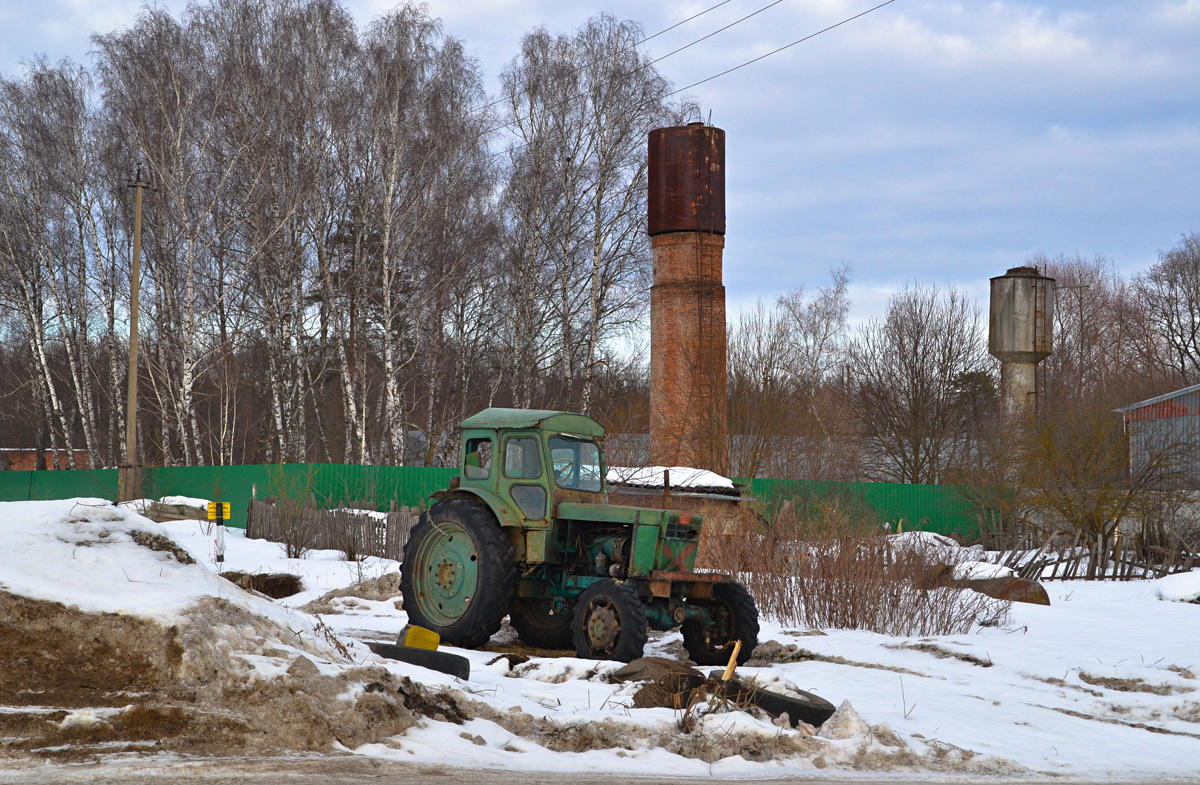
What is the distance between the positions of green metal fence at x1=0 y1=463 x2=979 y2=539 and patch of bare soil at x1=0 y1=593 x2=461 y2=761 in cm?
1399

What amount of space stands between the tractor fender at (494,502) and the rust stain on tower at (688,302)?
10.3 meters

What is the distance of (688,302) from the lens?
20.3 metres

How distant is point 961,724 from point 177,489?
2490 centimetres

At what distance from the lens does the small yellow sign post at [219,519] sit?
53.4 feet

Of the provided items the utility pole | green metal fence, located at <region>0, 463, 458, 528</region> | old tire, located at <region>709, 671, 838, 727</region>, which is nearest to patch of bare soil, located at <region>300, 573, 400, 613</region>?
old tire, located at <region>709, 671, 838, 727</region>

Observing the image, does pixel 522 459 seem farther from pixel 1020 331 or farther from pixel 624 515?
pixel 1020 331

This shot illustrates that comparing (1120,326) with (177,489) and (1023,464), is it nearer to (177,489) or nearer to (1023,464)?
(1023,464)

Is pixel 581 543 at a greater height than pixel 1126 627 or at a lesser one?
greater

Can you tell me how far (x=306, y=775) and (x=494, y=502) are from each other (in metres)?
4.89

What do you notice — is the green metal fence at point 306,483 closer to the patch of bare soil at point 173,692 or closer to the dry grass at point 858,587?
the dry grass at point 858,587

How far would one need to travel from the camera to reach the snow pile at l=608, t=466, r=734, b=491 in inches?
691

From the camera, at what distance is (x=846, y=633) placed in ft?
37.1

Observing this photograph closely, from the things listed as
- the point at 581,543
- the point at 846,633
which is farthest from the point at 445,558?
the point at 846,633

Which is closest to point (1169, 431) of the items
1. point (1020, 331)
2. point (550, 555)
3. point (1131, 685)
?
point (1020, 331)
